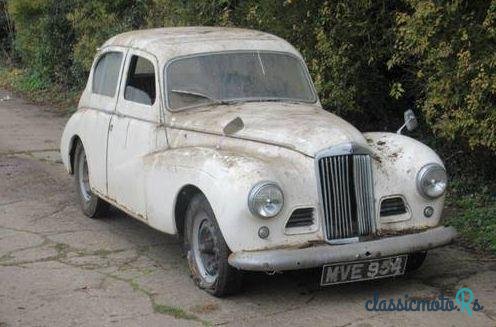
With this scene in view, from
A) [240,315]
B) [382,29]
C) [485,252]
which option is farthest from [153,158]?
[382,29]

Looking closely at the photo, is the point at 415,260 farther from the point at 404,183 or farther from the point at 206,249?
the point at 206,249

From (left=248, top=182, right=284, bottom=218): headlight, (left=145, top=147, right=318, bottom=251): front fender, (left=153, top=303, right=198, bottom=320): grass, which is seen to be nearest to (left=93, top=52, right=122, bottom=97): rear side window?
(left=145, top=147, right=318, bottom=251): front fender

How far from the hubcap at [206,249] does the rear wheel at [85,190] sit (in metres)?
2.29

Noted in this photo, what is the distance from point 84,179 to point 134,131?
158cm

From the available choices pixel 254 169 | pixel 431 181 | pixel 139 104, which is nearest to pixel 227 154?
pixel 254 169

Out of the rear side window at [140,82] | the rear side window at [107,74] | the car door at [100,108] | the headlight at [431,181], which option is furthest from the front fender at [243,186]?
the rear side window at [107,74]

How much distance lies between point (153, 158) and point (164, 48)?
108cm

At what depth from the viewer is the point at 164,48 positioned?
6715 millimetres

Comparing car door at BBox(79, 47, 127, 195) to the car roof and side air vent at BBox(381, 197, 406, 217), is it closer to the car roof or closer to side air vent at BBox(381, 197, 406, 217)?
the car roof

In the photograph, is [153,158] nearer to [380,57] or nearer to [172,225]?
[172,225]

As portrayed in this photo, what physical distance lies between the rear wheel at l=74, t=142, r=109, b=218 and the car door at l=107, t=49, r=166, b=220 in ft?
2.62

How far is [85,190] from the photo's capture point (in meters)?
7.98

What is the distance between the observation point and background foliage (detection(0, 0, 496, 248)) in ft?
21.9

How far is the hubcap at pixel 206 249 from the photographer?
5484 millimetres
